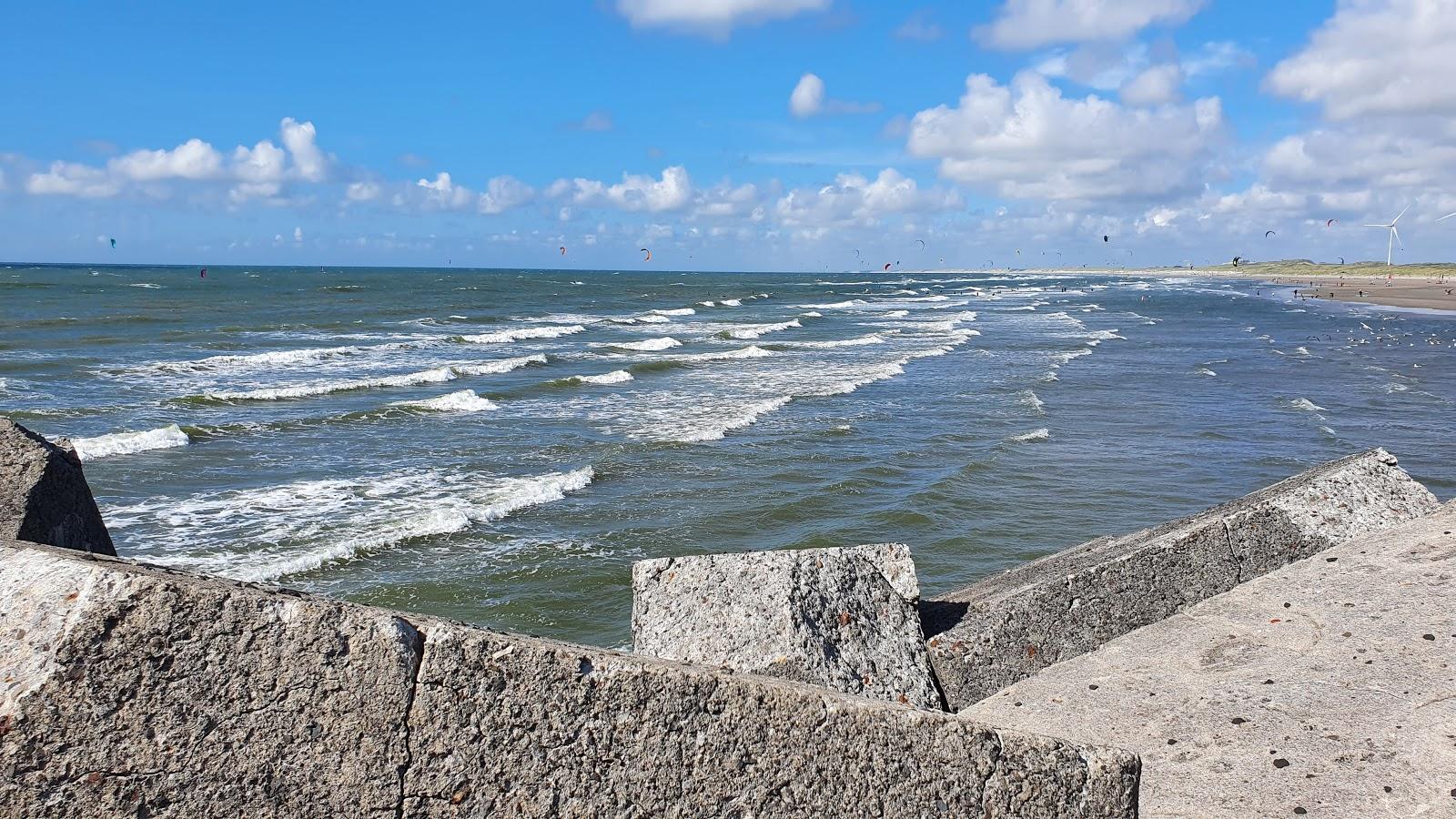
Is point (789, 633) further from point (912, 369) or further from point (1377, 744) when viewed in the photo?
point (912, 369)

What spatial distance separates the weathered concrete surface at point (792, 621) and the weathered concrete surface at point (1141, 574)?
446 millimetres

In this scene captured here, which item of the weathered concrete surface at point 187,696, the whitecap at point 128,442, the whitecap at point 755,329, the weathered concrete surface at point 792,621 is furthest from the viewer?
the whitecap at point 755,329

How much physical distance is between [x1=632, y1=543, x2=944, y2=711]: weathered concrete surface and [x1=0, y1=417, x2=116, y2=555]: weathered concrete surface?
84.8 inches

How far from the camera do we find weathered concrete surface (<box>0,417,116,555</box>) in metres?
3.21

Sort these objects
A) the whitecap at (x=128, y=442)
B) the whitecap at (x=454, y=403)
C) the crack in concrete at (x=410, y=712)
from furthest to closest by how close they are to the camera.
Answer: the whitecap at (x=454, y=403), the whitecap at (x=128, y=442), the crack in concrete at (x=410, y=712)

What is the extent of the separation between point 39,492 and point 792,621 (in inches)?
108

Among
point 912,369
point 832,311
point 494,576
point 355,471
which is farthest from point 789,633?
point 832,311

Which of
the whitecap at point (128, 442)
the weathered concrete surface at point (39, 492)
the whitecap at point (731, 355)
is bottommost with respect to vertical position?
the whitecap at point (128, 442)

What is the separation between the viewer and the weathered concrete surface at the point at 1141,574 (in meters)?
4.84

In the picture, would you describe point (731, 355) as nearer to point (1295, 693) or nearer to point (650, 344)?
point (650, 344)

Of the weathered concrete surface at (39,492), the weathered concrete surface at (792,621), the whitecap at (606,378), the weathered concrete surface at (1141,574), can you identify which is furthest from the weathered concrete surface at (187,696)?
the whitecap at (606,378)

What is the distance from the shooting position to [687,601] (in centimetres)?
419

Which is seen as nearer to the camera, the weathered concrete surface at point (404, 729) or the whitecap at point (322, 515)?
the weathered concrete surface at point (404, 729)

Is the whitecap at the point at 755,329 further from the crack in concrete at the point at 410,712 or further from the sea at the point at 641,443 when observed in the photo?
the crack in concrete at the point at 410,712
